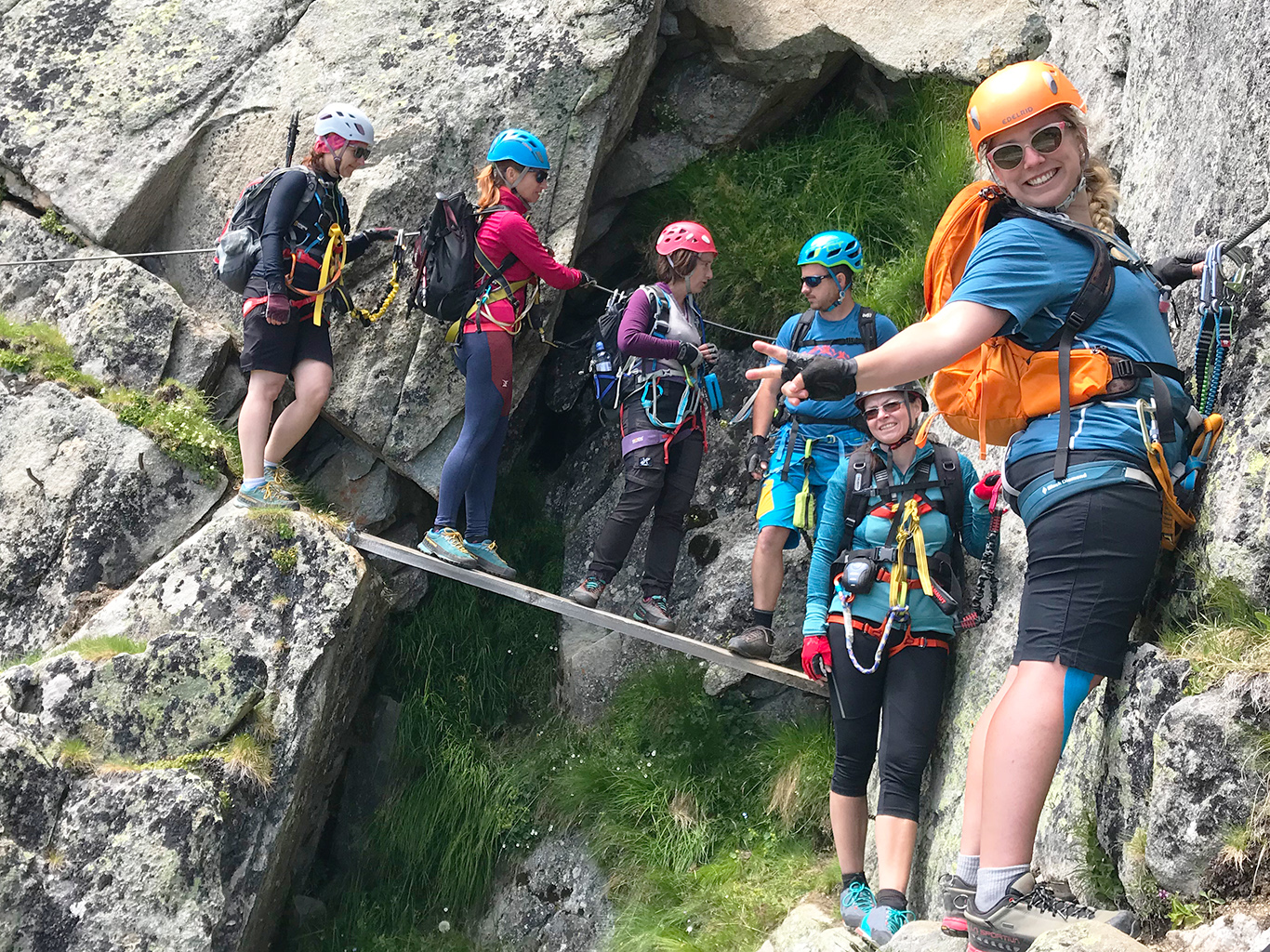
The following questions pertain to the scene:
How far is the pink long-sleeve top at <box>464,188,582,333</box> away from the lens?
26.6 feet

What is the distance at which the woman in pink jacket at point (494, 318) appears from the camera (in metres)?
8.10

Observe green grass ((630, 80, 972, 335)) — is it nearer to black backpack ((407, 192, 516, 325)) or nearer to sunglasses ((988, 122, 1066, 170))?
black backpack ((407, 192, 516, 325))

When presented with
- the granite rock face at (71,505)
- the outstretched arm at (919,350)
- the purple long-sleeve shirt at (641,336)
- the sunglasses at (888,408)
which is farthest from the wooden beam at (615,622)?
the outstretched arm at (919,350)

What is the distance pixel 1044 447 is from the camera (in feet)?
13.9

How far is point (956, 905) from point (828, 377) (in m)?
1.93

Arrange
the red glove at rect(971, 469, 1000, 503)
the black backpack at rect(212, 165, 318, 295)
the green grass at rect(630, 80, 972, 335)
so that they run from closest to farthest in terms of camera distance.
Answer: the red glove at rect(971, 469, 1000, 503), the black backpack at rect(212, 165, 318, 295), the green grass at rect(630, 80, 972, 335)

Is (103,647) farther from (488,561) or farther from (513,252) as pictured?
(513,252)

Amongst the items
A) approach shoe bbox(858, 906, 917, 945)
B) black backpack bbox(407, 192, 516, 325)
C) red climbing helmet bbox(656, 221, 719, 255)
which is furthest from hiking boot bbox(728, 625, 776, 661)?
black backpack bbox(407, 192, 516, 325)

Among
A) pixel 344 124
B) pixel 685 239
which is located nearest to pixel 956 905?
pixel 685 239

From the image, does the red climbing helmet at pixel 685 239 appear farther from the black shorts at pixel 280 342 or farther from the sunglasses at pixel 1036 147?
the sunglasses at pixel 1036 147

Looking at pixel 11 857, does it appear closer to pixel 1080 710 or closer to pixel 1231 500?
pixel 1080 710

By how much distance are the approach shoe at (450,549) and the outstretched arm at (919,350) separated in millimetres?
4471

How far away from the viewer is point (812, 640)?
6609mm

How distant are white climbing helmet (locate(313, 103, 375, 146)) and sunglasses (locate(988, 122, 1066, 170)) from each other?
17.3ft
